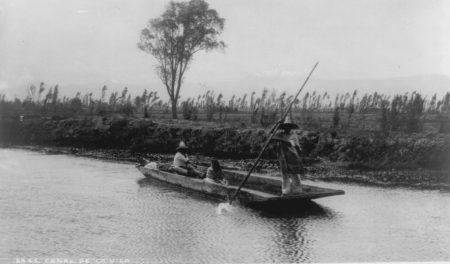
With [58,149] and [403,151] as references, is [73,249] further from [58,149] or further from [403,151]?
[58,149]

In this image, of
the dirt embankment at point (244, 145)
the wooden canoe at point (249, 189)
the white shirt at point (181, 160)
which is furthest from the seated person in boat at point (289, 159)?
the dirt embankment at point (244, 145)

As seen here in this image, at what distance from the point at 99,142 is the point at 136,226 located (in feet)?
70.5

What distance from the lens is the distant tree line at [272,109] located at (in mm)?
27711

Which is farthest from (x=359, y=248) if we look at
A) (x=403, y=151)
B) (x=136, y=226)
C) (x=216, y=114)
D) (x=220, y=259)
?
(x=216, y=114)

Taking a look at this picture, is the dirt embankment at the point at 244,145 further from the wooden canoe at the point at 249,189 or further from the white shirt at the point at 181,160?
the white shirt at the point at 181,160

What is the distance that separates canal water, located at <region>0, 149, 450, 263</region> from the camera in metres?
11.1

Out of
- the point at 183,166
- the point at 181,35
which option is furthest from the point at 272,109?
the point at 183,166

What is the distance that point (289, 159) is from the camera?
1495 cm

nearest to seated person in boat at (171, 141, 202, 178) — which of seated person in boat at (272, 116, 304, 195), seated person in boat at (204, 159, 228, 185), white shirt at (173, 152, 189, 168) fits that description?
white shirt at (173, 152, 189, 168)

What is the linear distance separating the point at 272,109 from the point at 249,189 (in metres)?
22.8

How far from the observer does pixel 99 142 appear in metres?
33.8

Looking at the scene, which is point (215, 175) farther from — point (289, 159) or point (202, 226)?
point (202, 226)

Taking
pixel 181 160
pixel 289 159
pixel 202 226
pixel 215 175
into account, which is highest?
pixel 289 159

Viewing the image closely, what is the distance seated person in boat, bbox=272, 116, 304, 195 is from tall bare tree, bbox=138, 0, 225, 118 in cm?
2061
